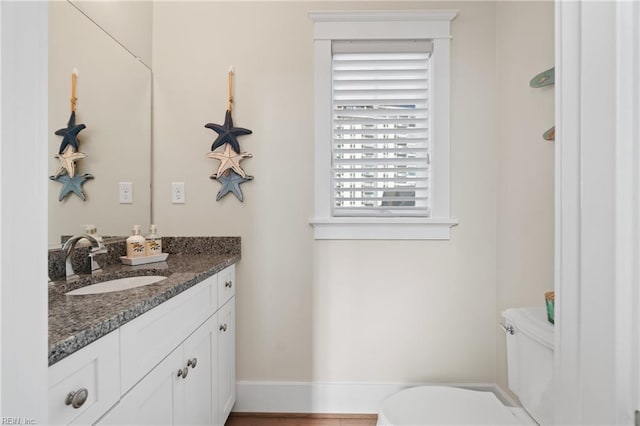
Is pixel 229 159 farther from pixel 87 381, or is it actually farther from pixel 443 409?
pixel 443 409

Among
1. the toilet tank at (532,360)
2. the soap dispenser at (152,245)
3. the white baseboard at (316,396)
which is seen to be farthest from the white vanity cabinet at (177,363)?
the toilet tank at (532,360)

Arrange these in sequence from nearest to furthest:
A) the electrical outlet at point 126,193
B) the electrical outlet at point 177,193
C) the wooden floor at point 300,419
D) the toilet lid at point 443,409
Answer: the toilet lid at point 443,409 → the electrical outlet at point 126,193 → the wooden floor at point 300,419 → the electrical outlet at point 177,193

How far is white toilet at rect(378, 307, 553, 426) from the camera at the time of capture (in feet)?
3.56

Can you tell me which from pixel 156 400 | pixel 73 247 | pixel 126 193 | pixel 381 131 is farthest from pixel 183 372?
pixel 381 131

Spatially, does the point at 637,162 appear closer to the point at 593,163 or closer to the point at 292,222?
the point at 593,163

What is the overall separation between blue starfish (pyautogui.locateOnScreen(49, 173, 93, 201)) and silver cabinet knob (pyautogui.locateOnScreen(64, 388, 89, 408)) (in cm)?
91

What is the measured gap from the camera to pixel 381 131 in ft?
6.10

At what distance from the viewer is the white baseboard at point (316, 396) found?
182cm

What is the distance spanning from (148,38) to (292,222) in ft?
4.36

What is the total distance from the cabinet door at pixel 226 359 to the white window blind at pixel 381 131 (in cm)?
81

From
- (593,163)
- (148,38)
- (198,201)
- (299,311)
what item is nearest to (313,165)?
(198,201)

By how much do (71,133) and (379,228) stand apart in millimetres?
1516

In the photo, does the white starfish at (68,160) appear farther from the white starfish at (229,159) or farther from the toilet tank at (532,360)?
the toilet tank at (532,360)

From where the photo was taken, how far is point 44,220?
0.36m
